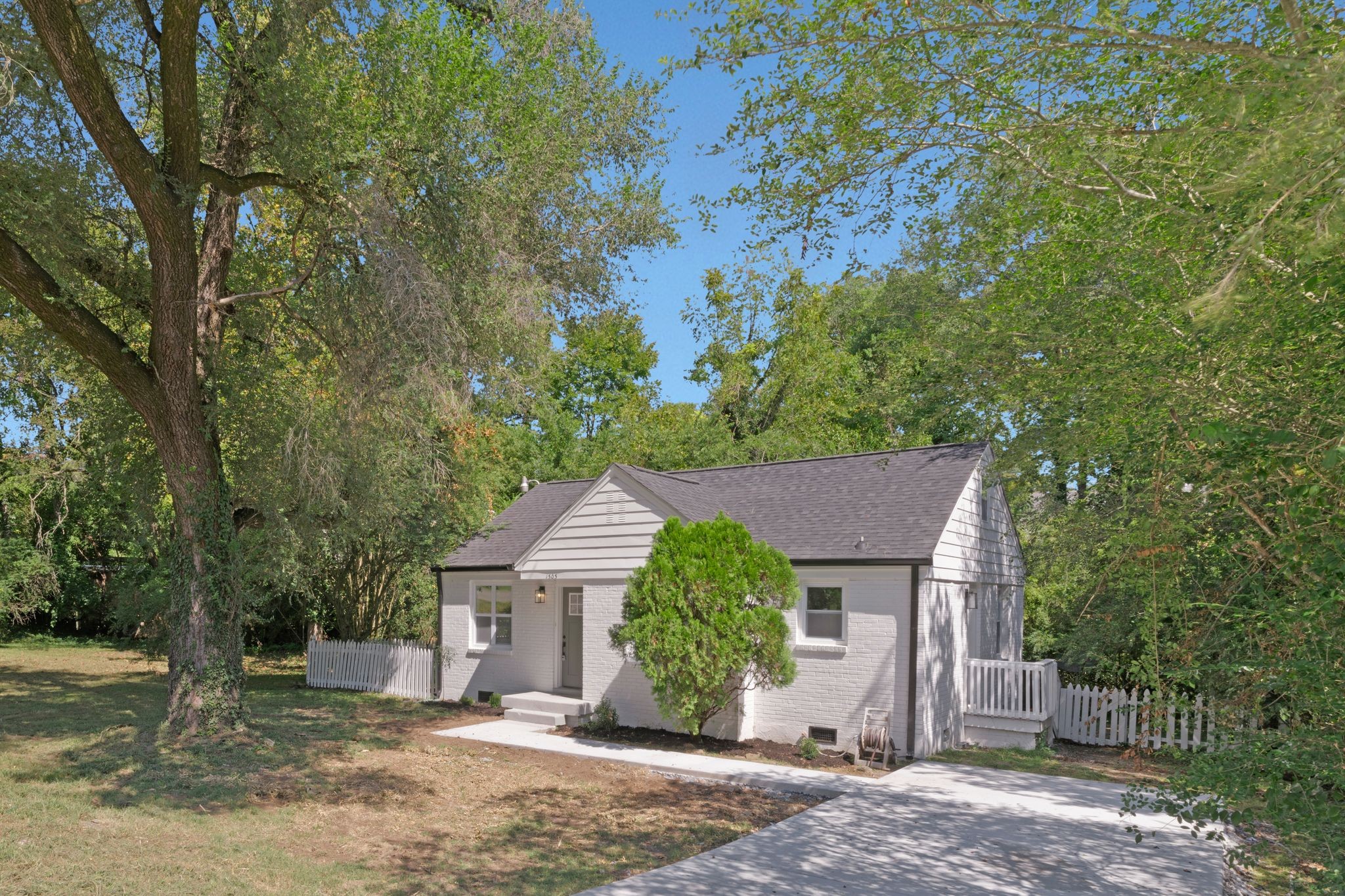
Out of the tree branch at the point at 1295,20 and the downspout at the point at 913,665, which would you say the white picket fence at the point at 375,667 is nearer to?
the downspout at the point at 913,665

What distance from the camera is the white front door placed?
16.5 metres

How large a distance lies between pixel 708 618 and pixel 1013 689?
17.2 feet

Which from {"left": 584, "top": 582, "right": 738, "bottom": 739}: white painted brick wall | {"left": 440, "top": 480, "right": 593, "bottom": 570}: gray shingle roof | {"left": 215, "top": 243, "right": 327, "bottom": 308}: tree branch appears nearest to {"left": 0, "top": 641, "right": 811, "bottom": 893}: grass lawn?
{"left": 584, "top": 582, "right": 738, "bottom": 739}: white painted brick wall

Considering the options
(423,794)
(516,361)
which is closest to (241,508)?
(516,361)

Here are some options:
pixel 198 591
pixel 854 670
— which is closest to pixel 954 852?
pixel 854 670

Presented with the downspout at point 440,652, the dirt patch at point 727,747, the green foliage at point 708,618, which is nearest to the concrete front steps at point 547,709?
the dirt patch at point 727,747

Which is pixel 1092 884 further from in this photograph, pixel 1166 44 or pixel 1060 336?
pixel 1166 44

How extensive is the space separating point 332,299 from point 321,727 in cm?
667

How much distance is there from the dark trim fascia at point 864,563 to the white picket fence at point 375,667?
911cm

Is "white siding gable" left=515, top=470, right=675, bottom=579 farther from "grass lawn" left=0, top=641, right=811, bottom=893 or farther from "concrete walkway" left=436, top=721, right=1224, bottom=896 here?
"concrete walkway" left=436, top=721, right=1224, bottom=896

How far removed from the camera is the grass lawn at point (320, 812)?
21.5 ft

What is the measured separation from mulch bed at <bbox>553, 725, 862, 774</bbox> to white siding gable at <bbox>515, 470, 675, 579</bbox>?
100 inches

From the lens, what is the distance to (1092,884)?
7.02 meters

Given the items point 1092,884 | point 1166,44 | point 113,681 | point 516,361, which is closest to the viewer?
point 1166,44
